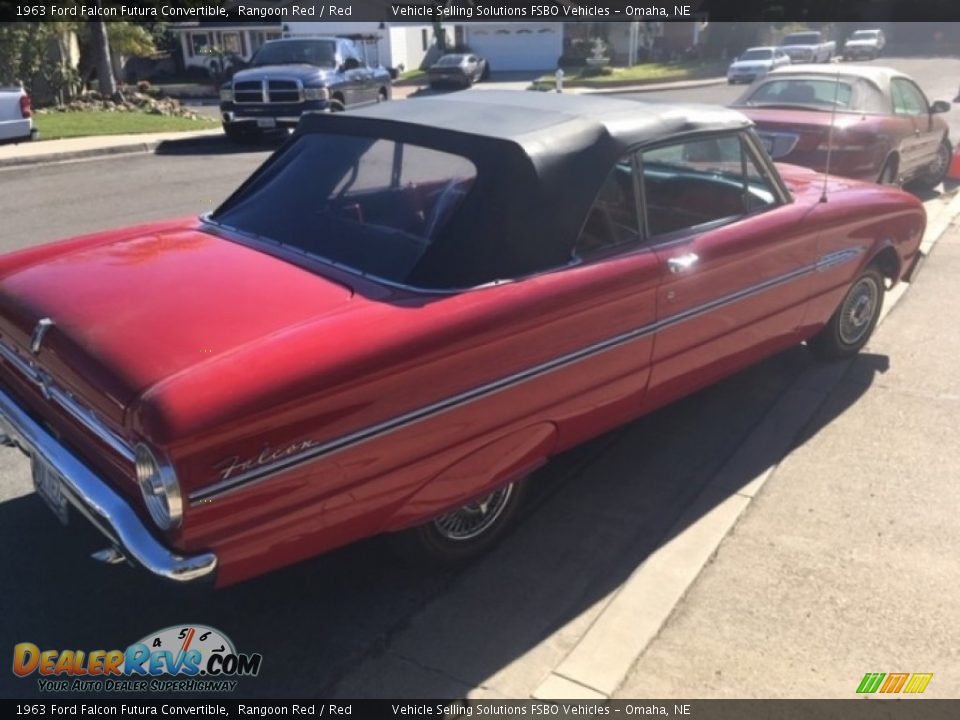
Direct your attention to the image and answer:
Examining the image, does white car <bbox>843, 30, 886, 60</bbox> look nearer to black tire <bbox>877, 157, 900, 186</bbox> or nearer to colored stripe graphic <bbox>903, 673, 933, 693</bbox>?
black tire <bbox>877, 157, 900, 186</bbox>

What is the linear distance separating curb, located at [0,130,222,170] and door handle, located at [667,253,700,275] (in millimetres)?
11910

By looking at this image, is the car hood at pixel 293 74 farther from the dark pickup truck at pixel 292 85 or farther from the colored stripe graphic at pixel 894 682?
the colored stripe graphic at pixel 894 682

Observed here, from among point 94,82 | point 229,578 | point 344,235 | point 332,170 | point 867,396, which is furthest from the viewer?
point 94,82

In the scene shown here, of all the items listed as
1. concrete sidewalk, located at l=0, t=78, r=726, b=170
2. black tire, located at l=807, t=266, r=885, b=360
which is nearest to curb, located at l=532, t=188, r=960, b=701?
black tire, located at l=807, t=266, r=885, b=360

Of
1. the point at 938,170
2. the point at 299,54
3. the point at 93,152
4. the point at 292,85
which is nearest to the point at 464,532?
the point at 938,170

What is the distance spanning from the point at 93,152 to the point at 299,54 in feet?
14.2

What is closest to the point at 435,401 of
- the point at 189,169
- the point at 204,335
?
the point at 204,335

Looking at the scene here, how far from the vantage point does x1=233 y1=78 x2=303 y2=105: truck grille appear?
49.8ft

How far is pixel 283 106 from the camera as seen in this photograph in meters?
15.3

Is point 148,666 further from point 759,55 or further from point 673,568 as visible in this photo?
point 759,55

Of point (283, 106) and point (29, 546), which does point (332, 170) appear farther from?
point (283, 106)

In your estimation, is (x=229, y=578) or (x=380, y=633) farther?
(x=380, y=633)

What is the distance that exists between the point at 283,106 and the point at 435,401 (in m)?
13.6

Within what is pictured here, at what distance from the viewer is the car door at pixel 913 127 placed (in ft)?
30.0
